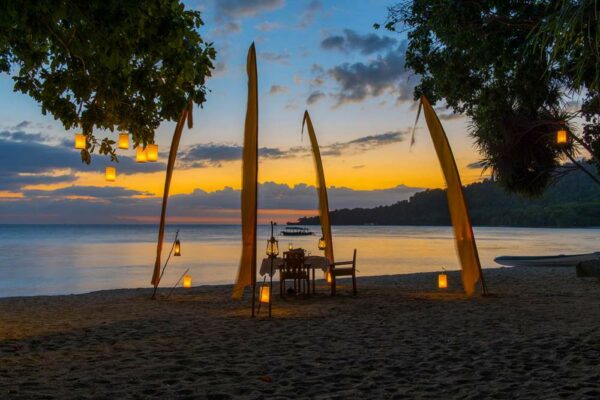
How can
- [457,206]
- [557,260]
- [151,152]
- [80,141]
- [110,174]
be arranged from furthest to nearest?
[557,260] < [457,206] < [110,174] < [151,152] < [80,141]

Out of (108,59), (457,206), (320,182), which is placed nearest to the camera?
(108,59)

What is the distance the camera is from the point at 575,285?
11305 mm

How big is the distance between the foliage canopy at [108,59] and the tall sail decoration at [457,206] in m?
4.83

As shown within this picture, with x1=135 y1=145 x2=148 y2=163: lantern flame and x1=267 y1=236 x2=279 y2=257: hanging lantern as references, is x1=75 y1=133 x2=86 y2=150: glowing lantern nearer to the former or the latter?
x1=135 y1=145 x2=148 y2=163: lantern flame

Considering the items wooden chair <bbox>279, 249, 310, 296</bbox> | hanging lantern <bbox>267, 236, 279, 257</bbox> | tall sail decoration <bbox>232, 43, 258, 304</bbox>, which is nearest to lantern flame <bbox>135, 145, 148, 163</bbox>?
tall sail decoration <bbox>232, 43, 258, 304</bbox>

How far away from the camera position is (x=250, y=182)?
759cm

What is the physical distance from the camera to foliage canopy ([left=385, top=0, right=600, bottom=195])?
8.13 meters

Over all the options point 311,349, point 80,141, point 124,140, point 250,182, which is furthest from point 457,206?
point 80,141

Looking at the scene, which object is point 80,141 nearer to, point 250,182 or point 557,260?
point 250,182

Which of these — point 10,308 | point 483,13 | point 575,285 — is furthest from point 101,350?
point 575,285

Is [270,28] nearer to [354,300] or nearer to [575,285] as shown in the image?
[354,300]

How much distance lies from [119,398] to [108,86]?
3.70m

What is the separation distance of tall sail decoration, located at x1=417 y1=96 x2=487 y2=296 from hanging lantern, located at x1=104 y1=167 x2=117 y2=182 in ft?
17.5

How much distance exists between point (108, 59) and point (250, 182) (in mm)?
3093
